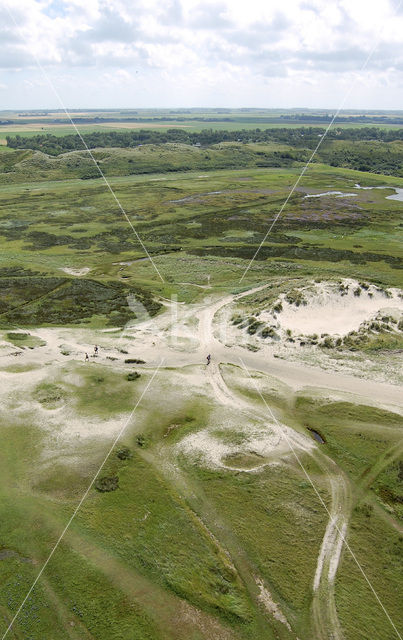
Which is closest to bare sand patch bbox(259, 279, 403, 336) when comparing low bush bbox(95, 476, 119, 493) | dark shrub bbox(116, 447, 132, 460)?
dark shrub bbox(116, 447, 132, 460)

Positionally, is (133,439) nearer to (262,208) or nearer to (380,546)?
(380,546)

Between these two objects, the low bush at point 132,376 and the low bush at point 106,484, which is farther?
the low bush at point 132,376

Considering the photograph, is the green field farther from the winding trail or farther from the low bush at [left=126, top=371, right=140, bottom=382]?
the low bush at [left=126, top=371, right=140, bottom=382]

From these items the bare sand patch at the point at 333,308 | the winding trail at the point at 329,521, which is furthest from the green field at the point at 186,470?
the bare sand patch at the point at 333,308

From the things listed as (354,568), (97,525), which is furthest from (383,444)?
(97,525)

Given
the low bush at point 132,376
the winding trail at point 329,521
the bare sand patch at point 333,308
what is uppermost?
the bare sand patch at point 333,308

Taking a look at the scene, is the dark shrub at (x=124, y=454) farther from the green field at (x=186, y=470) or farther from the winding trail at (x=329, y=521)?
the winding trail at (x=329, y=521)

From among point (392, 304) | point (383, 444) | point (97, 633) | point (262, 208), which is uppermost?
point (262, 208)

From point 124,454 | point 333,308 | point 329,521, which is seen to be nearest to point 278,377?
point 333,308

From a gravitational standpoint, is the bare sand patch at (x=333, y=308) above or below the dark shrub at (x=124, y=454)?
above

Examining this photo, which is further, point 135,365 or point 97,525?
point 135,365

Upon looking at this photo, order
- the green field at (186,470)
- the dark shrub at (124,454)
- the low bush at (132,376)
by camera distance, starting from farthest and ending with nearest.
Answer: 1. the low bush at (132,376)
2. the dark shrub at (124,454)
3. the green field at (186,470)
